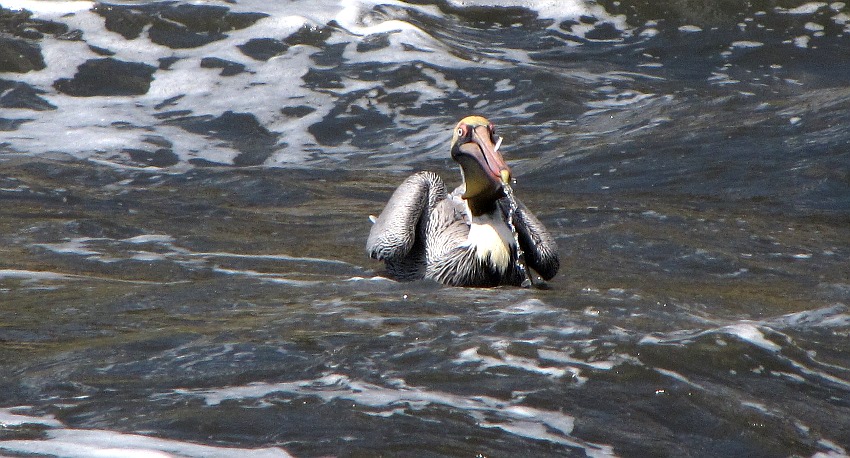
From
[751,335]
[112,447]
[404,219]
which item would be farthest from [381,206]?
[112,447]

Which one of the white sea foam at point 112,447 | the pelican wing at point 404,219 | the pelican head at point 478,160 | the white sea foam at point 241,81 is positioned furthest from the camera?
the white sea foam at point 241,81

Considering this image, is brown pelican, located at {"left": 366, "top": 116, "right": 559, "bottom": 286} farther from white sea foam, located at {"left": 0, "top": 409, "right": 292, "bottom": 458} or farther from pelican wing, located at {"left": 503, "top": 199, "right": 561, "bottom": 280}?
white sea foam, located at {"left": 0, "top": 409, "right": 292, "bottom": 458}

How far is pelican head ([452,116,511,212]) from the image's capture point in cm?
652

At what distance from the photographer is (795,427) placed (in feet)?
13.7

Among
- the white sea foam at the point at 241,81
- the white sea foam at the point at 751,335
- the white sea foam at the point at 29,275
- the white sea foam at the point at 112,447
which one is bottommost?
the white sea foam at the point at 29,275

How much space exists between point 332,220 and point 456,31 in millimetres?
5294

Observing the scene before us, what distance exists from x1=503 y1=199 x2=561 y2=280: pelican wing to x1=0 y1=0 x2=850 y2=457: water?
0.13m

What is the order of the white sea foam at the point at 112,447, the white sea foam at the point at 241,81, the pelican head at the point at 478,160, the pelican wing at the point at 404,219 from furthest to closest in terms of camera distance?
the white sea foam at the point at 241,81 → the pelican wing at the point at 404,219 → the pelican head at the point at 478,160 → the white sea foam at the point at 112,447

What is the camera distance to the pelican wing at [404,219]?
697 cm

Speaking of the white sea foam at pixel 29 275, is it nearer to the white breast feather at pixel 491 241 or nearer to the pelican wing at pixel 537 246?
the white breast feather at pixel 491 241

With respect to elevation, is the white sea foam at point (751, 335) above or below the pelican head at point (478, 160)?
below

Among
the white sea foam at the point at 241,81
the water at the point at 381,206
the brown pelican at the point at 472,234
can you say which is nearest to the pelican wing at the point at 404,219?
the brown pelican at the point at 472,234

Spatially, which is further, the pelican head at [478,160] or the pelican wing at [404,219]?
the pelican wing at [404,219]

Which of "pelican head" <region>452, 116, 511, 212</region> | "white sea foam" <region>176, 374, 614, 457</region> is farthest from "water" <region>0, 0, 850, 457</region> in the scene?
"pelican head" <region>452, 116, 511, 212</region>
